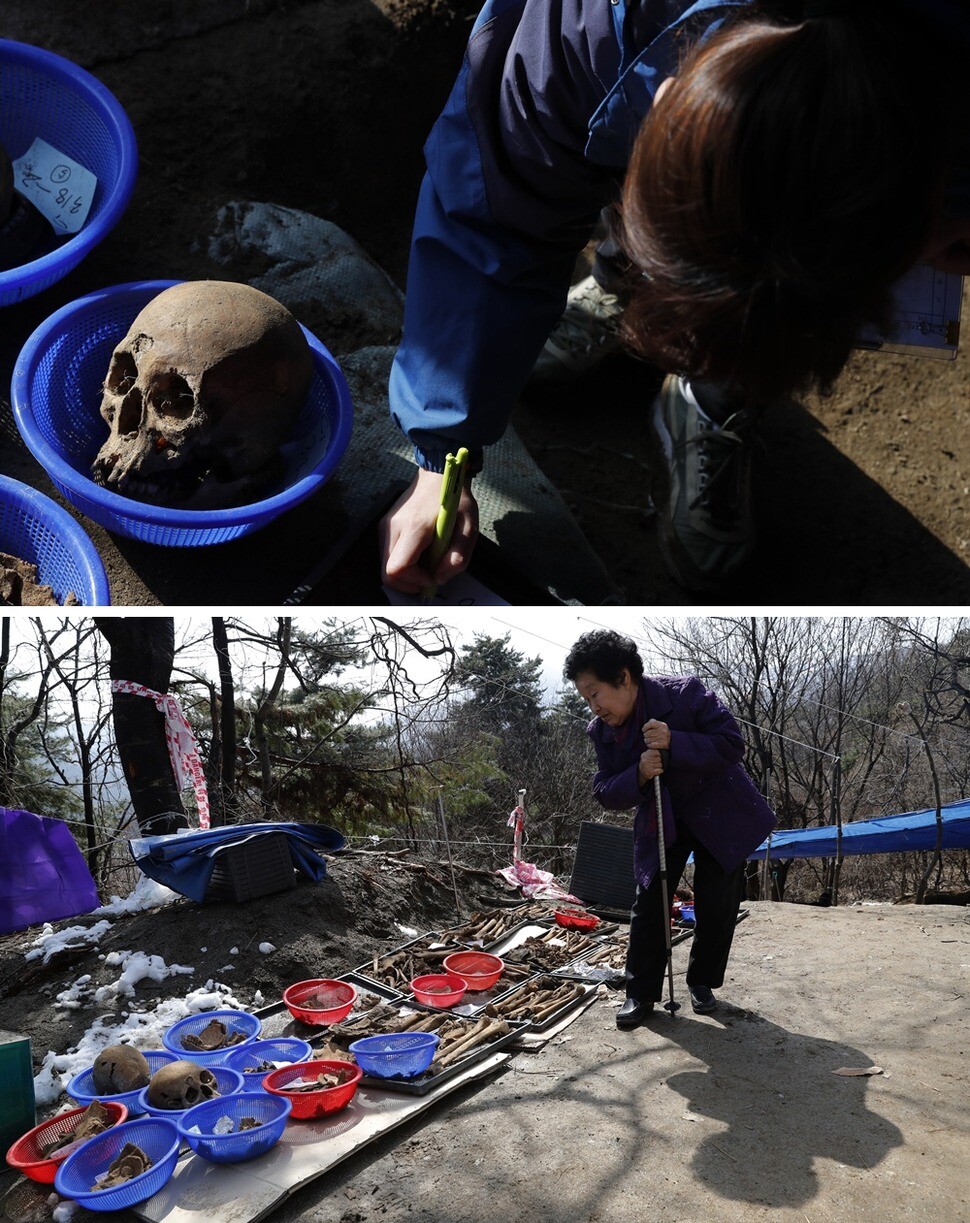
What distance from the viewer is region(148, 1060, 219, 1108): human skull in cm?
217

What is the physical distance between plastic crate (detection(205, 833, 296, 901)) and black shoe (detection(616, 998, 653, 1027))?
47.7 inches

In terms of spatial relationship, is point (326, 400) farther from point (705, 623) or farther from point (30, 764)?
point (30, 764)

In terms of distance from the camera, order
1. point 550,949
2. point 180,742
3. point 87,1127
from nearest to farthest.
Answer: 1. point 87,1127
2. point 550,949
3. point 180,742

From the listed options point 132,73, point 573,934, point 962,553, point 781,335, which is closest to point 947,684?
point 962,553

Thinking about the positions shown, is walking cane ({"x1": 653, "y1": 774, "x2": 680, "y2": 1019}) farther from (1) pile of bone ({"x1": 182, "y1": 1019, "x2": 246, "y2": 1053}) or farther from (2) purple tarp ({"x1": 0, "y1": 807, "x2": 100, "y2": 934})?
(2) purple tarp ({"x1": 0, "y1": 807, "x2": 100, "y2": 934})

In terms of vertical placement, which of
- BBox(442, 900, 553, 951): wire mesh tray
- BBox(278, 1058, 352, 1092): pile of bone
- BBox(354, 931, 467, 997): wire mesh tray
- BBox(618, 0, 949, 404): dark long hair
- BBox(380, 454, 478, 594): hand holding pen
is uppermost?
BBox(618, 0, 949, 404): dark long hair

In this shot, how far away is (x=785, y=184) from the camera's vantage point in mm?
1035

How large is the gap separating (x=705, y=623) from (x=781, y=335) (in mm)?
2457

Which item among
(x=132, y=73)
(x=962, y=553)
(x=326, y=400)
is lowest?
(x=962, y=553)

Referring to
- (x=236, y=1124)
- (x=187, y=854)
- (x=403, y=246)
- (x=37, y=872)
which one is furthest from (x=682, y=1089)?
(x=403, y=246)

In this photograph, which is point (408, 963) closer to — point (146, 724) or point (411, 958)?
point (411, 958)

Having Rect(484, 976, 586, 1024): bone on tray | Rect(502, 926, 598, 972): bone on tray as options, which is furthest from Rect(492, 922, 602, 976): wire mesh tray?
Rect(484, 976, 586, 1024): bone on tray

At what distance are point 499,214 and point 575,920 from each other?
8.15 feet

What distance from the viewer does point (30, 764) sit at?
11.9 ft
